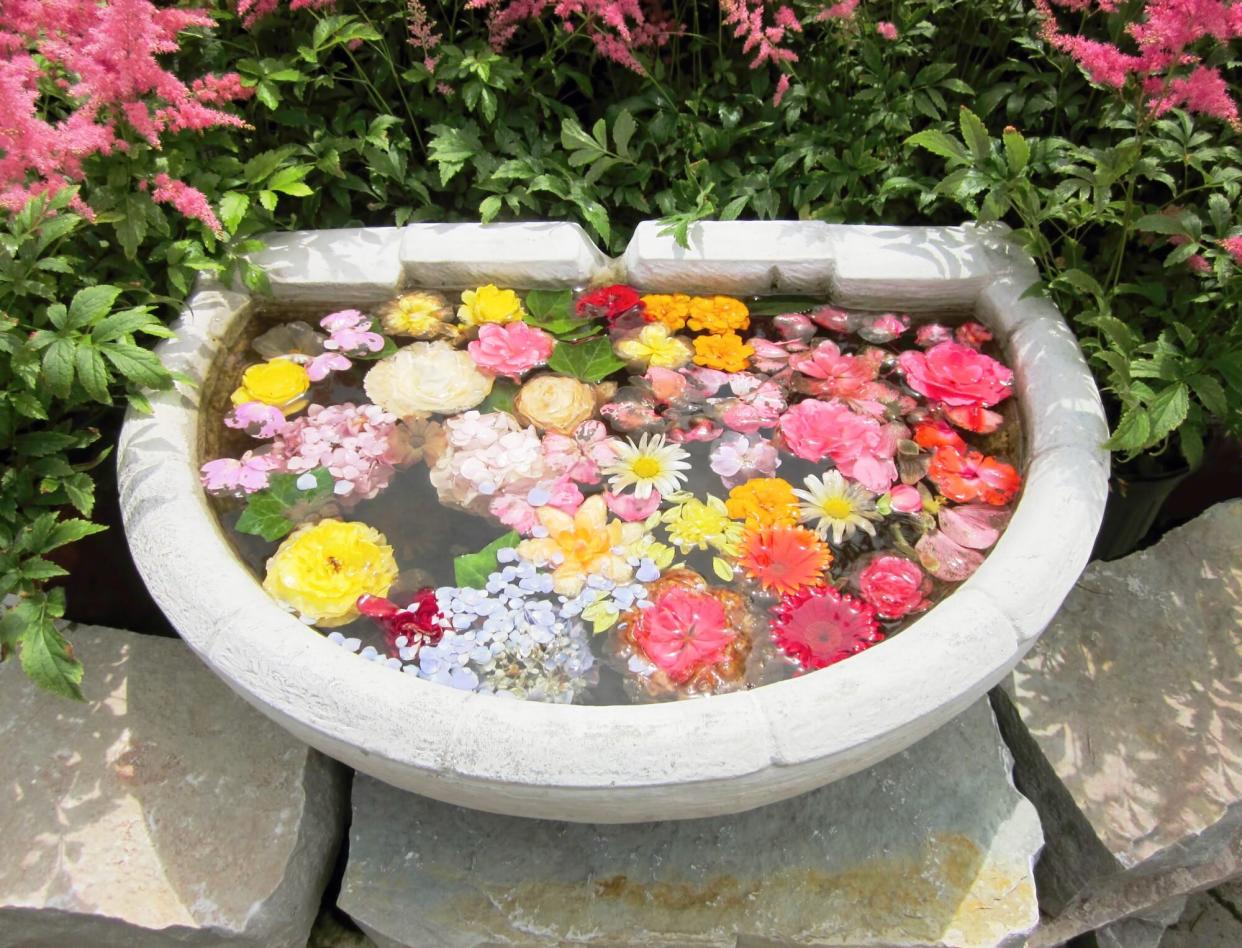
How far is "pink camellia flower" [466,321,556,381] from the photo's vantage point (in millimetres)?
2297

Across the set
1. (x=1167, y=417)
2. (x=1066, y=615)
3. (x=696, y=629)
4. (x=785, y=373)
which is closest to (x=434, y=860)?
(x=696, y=629)

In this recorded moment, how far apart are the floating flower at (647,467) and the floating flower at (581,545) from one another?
88mm

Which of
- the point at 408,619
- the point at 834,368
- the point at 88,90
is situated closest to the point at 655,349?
the point at 834,368

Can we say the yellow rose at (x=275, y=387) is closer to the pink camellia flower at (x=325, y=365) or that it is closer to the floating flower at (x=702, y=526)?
the pink camellia flower at (x=325, y=365)

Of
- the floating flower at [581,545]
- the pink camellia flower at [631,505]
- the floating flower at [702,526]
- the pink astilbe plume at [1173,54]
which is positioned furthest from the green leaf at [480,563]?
the pink astilbe plume at [1173,54]

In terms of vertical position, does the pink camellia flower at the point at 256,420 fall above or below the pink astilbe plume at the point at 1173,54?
below

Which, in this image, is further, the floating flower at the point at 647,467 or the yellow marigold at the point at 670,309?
the yellow marigold at the point at 670,309

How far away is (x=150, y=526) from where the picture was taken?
1.84m

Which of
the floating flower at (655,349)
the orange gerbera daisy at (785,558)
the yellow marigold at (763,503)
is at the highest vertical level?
the floating flower at (655,349)

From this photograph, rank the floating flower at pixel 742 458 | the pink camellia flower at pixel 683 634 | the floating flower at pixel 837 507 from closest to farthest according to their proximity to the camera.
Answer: the pink camellia flower at pixel 683 634 → the floating flower at pixel 837 507 → the floating flower at pixel 742 458

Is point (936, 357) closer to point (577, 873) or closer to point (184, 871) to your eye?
point (577, 873)

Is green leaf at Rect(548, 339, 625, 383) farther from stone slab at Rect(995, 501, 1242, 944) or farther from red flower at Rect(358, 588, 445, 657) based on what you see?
stone slab at Rect(995, 501, 1242, 944)

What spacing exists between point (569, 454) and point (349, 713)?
0.75m

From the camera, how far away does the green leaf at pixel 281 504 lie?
1997 mm
